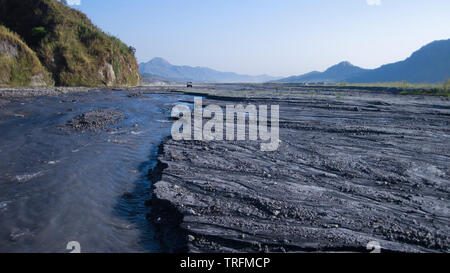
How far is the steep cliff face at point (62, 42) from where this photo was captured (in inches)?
1174

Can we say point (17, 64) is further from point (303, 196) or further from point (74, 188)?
Result: point (303, 196)

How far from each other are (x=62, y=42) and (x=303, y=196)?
33946 mm

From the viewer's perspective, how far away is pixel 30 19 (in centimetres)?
3281

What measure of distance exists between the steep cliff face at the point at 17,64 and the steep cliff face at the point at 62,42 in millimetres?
2321

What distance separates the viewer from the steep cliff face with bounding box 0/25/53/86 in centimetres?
2341

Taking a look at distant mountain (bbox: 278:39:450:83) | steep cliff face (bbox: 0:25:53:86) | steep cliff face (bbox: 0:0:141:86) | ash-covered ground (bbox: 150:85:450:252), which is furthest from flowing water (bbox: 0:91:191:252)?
distant mountain (bbox: 278:39:450:83)

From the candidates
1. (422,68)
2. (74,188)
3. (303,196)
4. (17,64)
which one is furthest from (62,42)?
(422,68)

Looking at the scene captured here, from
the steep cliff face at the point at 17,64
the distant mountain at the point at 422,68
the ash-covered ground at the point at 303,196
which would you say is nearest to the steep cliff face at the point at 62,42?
the steep cliff face at the point at 17,64

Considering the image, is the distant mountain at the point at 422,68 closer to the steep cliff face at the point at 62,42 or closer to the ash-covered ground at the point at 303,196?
the steep cliff face at the point at 62,42

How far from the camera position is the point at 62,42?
30656 millimetres

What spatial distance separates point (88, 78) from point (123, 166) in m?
30.4
